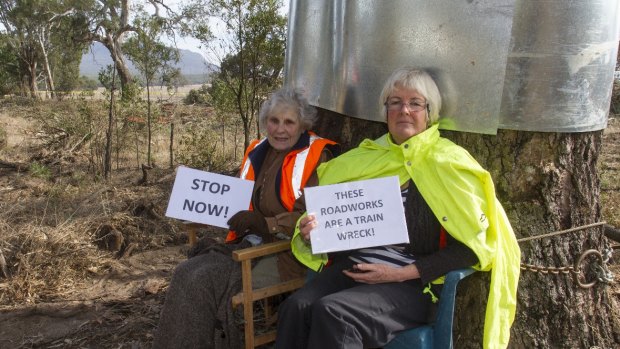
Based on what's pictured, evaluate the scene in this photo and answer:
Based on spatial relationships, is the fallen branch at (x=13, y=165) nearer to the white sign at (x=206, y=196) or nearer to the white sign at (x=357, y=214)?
the white sign at (x=206, y=196)

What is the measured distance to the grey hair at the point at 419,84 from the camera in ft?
8.81

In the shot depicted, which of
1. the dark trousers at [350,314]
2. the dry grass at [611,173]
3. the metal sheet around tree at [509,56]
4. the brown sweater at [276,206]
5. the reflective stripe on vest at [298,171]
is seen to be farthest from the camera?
the dry grass at [611,173]

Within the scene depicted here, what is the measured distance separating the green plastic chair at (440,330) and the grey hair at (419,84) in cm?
76

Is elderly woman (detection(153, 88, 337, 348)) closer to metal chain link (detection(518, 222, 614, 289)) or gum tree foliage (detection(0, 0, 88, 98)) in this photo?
metal chain link (detection(518, 222, 614, 289))

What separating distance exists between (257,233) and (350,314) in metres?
1.06

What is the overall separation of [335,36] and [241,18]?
529 centimetres

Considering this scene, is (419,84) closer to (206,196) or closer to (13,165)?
(206,196)

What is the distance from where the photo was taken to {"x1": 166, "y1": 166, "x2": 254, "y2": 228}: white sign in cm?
329

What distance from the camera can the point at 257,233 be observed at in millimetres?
3336

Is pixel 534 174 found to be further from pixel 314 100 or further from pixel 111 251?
pixel 111 251

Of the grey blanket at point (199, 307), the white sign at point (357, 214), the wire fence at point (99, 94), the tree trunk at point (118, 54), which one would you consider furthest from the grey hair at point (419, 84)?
the tree trunk at point (118, 54)

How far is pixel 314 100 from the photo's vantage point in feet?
11.9

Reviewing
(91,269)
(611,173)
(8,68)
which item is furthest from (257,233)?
(8,68)

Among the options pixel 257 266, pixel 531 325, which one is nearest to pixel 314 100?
pixel 257 266
